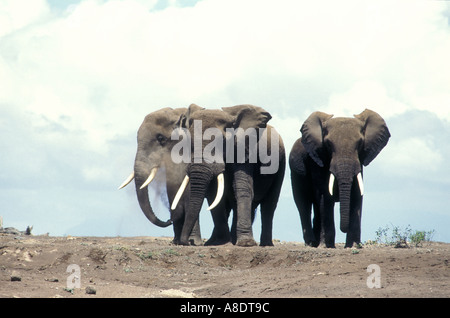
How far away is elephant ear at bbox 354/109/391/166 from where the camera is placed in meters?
22.5

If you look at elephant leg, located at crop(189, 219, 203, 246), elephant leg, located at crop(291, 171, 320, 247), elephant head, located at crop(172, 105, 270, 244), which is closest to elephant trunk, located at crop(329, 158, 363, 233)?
elephant leg, located at crop(291, 171, 320, 247)

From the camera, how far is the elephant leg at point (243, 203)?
2083 centimetres

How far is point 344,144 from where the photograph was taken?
2172 centimetres

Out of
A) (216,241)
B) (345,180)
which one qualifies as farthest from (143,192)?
(345,180)

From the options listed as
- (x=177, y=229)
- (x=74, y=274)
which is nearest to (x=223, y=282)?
(x=74, y=274)

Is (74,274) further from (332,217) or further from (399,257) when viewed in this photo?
(332,217)

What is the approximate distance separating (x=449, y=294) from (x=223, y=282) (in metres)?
4.69

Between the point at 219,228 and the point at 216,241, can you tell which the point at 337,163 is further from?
the point at 216,241

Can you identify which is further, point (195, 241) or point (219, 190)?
point (195, 241)

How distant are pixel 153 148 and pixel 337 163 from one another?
506 cm

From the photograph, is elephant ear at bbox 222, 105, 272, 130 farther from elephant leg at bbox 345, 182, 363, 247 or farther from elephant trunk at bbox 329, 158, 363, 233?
elephant leg at bbox 345, 182, 363, 247

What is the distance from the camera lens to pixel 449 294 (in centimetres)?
1372

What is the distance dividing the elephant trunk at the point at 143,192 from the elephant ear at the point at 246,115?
2897 millimetres
